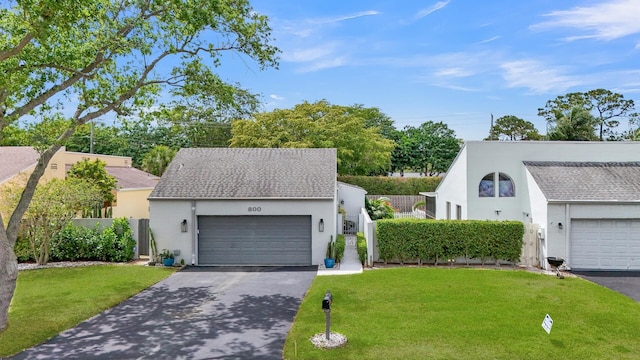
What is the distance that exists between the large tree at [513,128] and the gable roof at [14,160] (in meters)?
55.5

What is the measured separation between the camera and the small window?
17.6 meters

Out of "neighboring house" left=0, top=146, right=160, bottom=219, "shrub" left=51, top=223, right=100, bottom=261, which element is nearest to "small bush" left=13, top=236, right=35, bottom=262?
"shrub" left=51, top=223, right=100, bottom=261

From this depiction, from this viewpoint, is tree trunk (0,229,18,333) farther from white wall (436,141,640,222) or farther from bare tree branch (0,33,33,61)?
white wall (436,141,640,222)

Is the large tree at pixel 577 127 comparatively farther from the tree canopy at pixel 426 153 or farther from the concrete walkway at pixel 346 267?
the concrete walkway at pixel 346 267

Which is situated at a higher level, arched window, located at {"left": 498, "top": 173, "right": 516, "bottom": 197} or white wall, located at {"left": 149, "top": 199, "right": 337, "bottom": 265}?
arched window, located at {"left": 498, "top": 173, "right": 516, "bottom": 197}

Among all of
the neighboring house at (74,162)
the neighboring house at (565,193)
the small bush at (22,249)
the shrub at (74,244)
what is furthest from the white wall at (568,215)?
the neighboring house at (74,162)

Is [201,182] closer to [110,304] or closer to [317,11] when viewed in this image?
[110,304]

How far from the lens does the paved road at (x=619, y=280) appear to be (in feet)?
38.6

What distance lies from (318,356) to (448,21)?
13079 millimetres

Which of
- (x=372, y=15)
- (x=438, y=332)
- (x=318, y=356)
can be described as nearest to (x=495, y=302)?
(x=438, y=332)

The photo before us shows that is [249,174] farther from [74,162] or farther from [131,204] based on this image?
[74,162]

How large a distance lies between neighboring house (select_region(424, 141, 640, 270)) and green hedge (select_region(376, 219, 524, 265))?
4.35 feet

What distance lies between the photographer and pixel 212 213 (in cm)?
1583

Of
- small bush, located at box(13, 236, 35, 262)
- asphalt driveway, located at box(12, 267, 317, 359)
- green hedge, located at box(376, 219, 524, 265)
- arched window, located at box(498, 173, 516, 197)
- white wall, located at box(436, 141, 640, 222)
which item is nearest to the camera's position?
asphalt driveway, located at box(12, 267, 317, 359)
